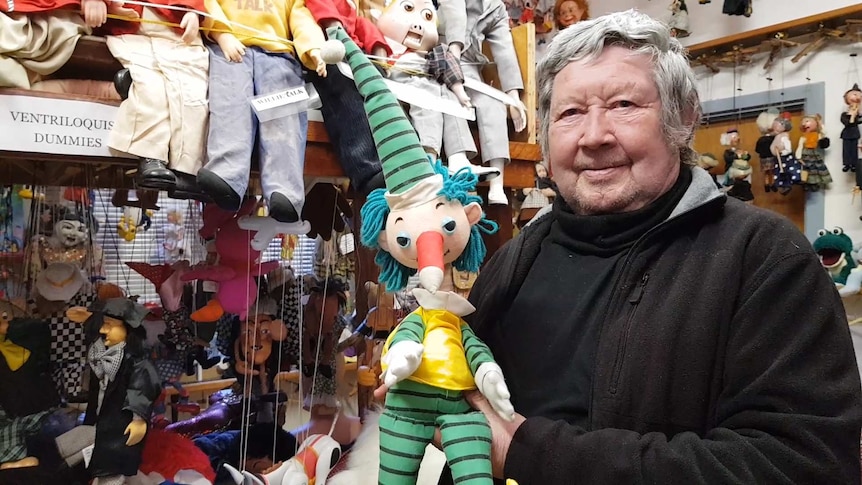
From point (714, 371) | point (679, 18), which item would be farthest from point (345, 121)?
point (679, 18)

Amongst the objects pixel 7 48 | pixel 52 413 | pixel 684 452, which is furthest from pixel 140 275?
pixel 684 452

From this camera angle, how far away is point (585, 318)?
28.3 inches

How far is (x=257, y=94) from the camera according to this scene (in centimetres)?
114

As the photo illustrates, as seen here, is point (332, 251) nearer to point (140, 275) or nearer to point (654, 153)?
point (140, 275)

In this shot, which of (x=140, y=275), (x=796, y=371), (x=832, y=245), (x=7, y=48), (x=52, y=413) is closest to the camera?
(x=796, y=371)

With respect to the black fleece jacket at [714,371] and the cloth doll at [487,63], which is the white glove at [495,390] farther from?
the cloth doll at [487,63]

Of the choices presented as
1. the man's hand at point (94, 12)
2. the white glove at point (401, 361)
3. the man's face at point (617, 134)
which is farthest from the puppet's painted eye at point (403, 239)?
the man's hand at point (94, 12)

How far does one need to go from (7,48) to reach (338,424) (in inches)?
41.9

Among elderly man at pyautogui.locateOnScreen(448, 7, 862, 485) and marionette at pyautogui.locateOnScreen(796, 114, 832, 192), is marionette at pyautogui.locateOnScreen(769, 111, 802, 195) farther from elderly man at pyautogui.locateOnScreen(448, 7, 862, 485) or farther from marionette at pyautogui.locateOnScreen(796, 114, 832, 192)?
elderly man at pyautogui.locateOnScreen(448, 7, 862, 485)

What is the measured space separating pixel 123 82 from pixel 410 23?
635 mm

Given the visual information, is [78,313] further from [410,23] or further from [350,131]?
[410,23]

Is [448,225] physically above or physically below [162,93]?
below

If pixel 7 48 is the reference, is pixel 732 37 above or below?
above

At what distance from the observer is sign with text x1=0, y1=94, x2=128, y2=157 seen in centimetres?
90
